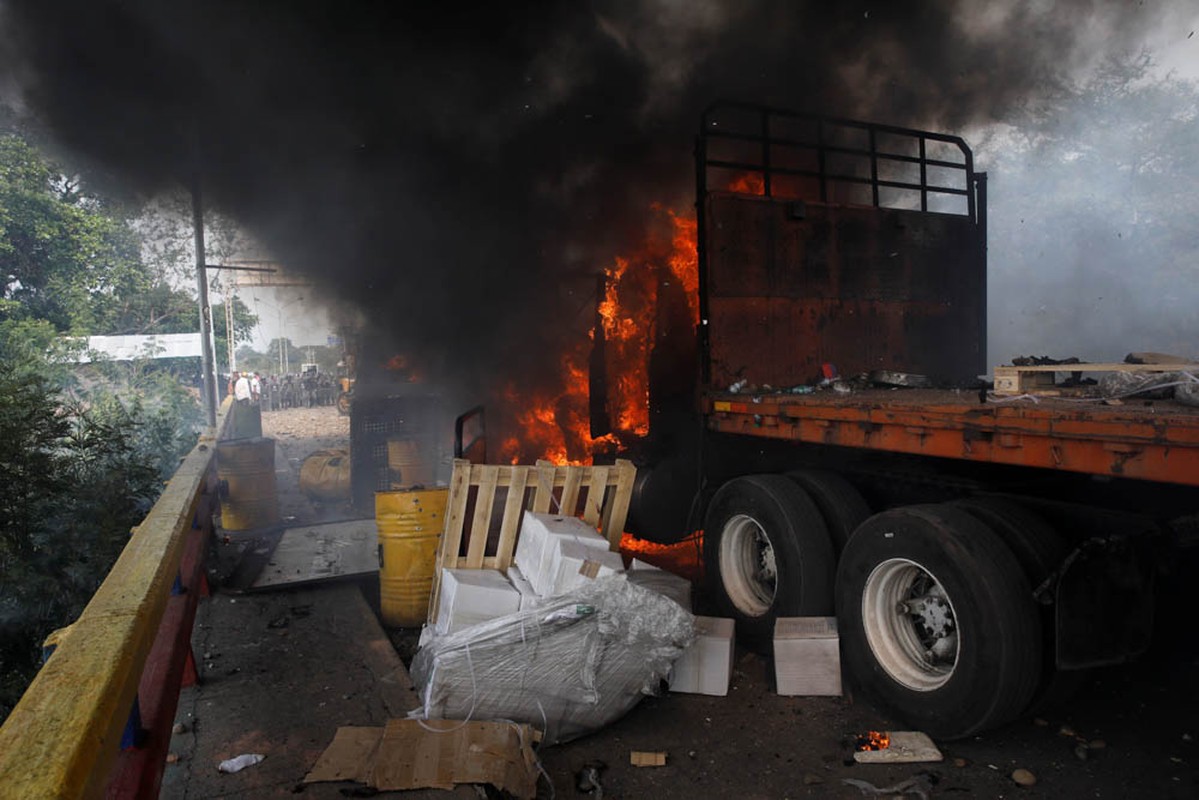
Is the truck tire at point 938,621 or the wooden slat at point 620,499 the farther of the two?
the wooden slat at point 620,499

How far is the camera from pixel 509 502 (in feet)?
15.9

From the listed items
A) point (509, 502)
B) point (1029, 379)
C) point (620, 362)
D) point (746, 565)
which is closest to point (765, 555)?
point (746, 565)

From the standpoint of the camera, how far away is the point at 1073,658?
9.98 ft

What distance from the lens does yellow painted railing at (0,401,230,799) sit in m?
1.39

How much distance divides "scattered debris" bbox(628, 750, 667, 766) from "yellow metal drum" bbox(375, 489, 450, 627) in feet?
7.85

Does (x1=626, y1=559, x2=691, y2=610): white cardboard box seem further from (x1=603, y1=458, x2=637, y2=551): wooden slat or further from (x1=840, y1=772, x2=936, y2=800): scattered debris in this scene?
(x1=840, y1=772, x2=936, y2=800): scattered debris

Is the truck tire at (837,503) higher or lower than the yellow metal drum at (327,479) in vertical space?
higher

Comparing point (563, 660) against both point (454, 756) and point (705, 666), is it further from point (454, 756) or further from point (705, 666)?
point (705, 666)

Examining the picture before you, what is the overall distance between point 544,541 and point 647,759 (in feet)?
4.18

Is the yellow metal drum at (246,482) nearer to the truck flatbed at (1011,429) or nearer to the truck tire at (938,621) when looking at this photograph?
the truck flatbed at (1011,429)

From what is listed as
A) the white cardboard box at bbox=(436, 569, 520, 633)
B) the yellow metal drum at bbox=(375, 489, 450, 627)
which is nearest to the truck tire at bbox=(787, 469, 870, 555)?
the white cardboard box at bbox=(436, 569, 520, 633)

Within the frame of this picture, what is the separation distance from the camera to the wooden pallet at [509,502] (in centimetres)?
480

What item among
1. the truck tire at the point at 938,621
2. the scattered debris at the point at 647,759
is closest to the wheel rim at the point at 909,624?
the truck tire at the point at 938,621

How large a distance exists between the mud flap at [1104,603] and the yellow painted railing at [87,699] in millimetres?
3415
